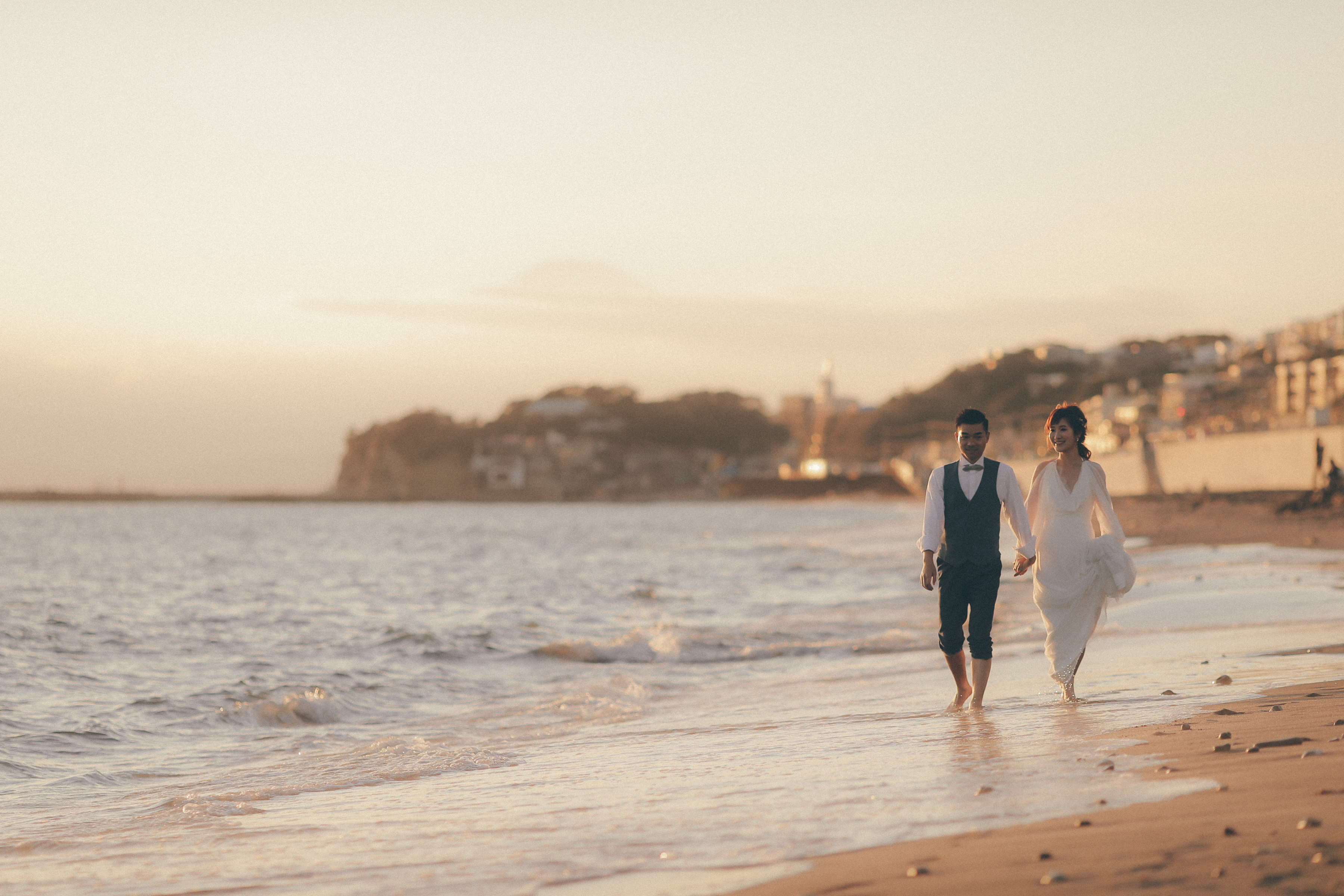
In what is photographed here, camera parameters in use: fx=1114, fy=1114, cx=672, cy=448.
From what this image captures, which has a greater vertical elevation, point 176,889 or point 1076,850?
point 1076,850

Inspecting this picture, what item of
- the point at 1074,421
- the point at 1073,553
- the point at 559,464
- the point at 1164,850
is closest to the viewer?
the point at 1164,850

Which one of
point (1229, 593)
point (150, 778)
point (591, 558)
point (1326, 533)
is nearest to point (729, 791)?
point (150, 778)

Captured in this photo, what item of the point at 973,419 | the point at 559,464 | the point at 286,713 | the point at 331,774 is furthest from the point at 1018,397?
the point at 331,774

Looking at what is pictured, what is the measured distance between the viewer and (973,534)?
6062 millimetres

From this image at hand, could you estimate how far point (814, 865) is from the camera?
10.5 feet

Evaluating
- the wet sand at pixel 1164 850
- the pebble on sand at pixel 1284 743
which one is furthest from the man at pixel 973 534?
Result: the wet sand at pixel 1164 850

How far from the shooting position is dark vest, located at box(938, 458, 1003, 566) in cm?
606

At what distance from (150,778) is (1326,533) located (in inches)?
765

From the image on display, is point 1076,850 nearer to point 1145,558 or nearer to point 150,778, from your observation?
point 150,778

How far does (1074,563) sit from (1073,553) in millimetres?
57

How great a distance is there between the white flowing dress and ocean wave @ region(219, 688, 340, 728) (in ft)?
17.2

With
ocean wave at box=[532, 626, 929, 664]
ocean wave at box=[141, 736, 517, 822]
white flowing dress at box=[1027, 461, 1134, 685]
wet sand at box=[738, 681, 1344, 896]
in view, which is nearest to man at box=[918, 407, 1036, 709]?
white flowing dress at box=[1027, 461, 1134, 685]

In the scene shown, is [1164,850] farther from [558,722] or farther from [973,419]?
[558,722]

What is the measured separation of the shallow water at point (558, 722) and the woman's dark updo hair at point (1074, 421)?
1337 mm
